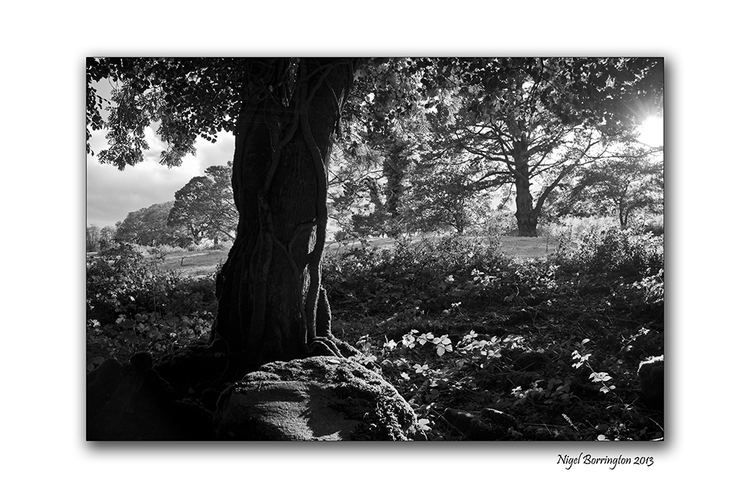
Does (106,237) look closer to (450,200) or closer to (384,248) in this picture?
(384,248)

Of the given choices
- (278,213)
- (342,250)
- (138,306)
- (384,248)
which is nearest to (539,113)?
(384,248)

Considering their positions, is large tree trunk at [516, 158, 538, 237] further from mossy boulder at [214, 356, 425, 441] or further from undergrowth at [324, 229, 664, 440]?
mossy boulder at [214, 356, 425, 441]

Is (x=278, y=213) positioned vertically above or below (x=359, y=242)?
above

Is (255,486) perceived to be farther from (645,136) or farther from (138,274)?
(645,136)

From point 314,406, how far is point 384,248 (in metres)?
0.97

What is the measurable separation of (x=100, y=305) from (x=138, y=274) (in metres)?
0.26

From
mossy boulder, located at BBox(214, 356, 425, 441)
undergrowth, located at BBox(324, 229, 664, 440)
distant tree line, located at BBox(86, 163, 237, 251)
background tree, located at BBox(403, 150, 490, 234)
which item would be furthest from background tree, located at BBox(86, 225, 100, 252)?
background tree, located at BBox(403, 150, 490, 234)

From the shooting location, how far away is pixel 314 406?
2.48 meters

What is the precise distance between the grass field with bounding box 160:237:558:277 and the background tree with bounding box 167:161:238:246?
0.09 m

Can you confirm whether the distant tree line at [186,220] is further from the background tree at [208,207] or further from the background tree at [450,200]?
the background tree at [450,200]

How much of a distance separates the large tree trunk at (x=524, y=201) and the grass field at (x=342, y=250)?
0.10 metres

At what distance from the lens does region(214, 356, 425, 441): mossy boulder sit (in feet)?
7.93
